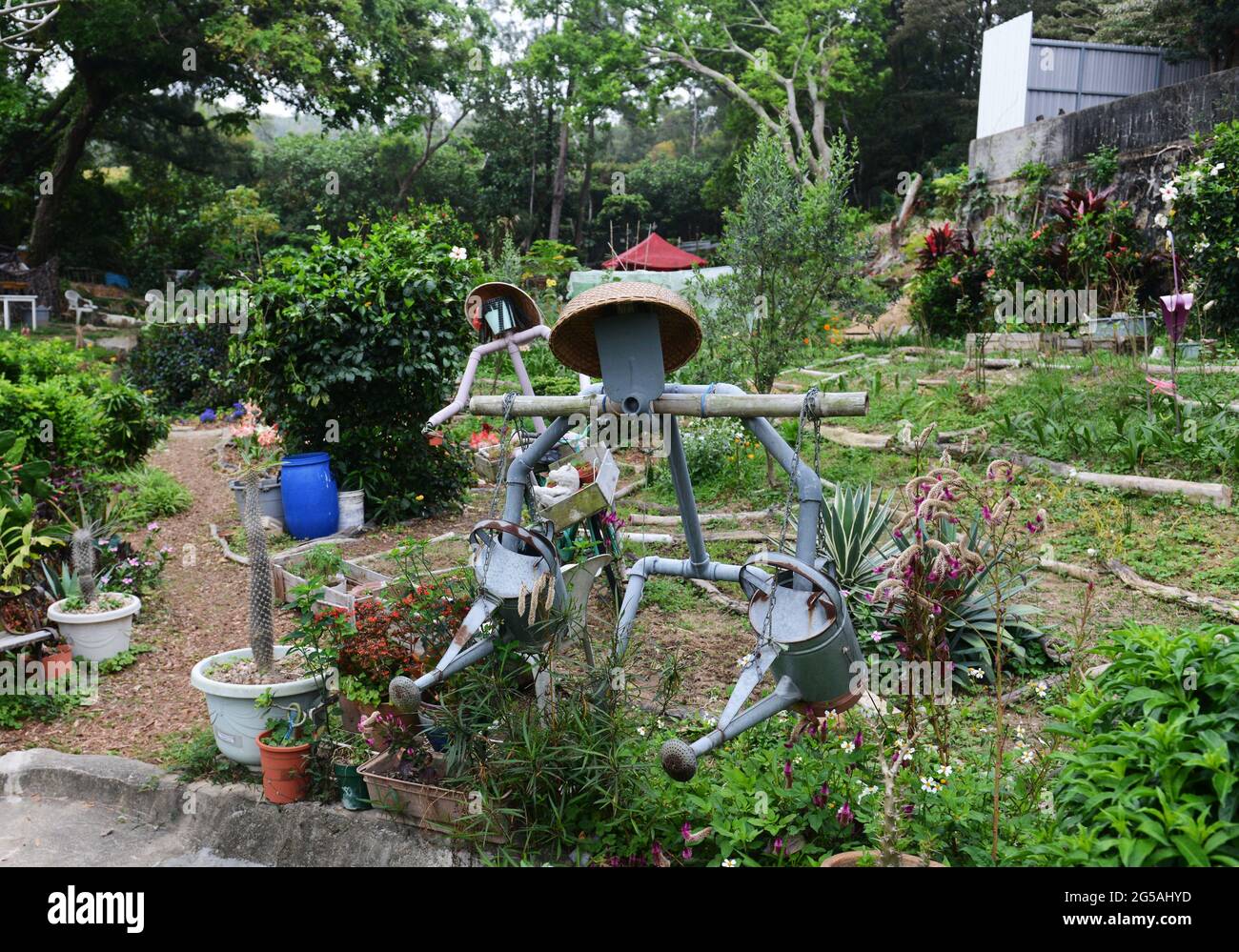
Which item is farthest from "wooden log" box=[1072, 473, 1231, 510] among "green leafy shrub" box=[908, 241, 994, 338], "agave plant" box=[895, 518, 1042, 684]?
"green leafy shrub" box=[908, 241, 994, 338]

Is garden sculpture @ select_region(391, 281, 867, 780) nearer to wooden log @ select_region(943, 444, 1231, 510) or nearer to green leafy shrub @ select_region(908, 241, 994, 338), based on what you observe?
wooden log @ select_region(943, 444, 1231, 510)

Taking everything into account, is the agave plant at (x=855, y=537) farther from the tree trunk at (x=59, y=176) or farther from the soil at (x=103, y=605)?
the tree trunk at (x=59, y=176)

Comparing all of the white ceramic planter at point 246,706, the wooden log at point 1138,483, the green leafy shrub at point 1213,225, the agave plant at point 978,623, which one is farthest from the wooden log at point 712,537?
the green leafy shrub at point 1213,225

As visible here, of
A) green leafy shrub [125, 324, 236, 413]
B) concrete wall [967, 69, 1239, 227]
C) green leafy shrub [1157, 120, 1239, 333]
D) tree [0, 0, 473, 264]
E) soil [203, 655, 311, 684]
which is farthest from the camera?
tree [0, 0, 473, 264]

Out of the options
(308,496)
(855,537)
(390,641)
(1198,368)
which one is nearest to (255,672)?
(390,641)

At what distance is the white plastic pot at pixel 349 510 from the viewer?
21.9 ft

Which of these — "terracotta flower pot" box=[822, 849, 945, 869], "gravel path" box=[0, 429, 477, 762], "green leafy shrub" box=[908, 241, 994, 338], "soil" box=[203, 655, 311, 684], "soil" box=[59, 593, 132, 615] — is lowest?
"gravel path" box=[0, 429, 477, 762]

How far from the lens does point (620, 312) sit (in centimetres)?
282

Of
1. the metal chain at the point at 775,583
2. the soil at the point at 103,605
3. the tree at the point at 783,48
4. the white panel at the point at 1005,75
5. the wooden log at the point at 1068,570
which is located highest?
the tree at the point at 783,48

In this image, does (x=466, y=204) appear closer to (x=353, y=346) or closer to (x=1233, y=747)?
(x=353, y=346)

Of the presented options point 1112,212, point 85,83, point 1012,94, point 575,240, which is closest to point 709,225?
point 575,240

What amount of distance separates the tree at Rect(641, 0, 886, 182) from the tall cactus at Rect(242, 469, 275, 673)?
753 inches

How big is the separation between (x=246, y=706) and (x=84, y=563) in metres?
2.01

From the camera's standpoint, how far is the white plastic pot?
21.9ft
